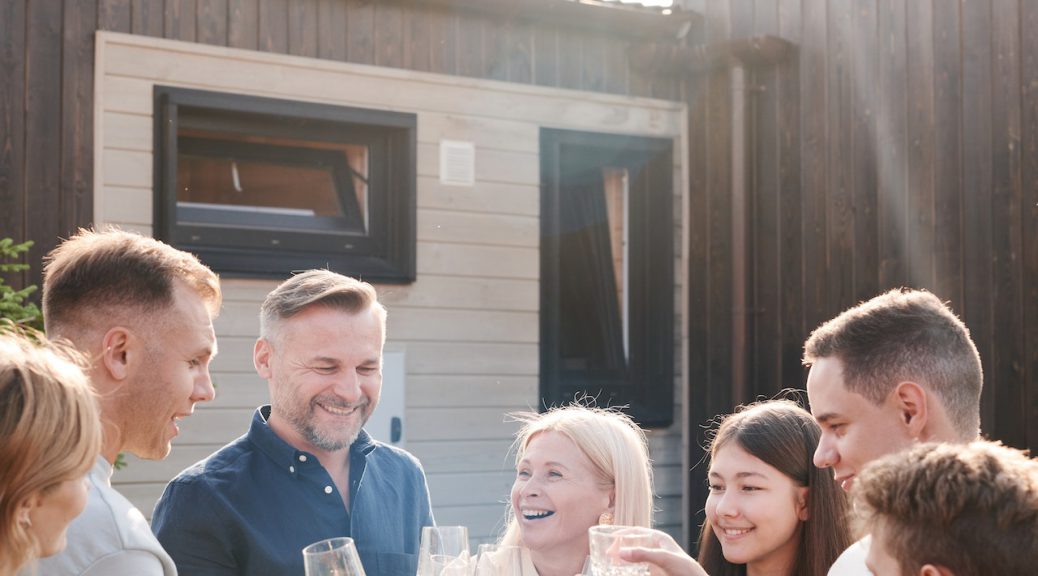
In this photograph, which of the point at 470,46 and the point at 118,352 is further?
the point at 470,46

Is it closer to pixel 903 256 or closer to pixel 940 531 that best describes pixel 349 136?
pixel 903 256

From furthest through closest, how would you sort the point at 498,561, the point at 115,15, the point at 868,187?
the point at 868,187
the point at 115,15
the point at 498,561

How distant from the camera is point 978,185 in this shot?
196 inches

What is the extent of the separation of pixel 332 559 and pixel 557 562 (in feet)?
3.20

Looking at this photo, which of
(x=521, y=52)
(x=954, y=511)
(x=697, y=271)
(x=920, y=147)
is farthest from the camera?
(x=697, y=271)

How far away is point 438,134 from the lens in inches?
233

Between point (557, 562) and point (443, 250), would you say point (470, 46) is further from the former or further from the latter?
point (557, 562)

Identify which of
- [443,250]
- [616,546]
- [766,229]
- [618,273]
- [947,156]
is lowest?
[616,546]

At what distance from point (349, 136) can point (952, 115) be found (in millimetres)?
2775

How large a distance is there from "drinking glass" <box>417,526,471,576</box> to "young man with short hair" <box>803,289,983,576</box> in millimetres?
685

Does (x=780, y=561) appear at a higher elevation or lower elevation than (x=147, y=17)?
lower

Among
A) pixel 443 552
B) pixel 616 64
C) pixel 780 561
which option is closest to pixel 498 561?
pixel 443 552

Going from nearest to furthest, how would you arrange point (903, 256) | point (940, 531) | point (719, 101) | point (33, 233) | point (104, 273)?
point (940, 531), point (104, 273), point (33, 233), point (903, 256), point (719, 101)

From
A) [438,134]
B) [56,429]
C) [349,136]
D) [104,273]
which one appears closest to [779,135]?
[438,134]
